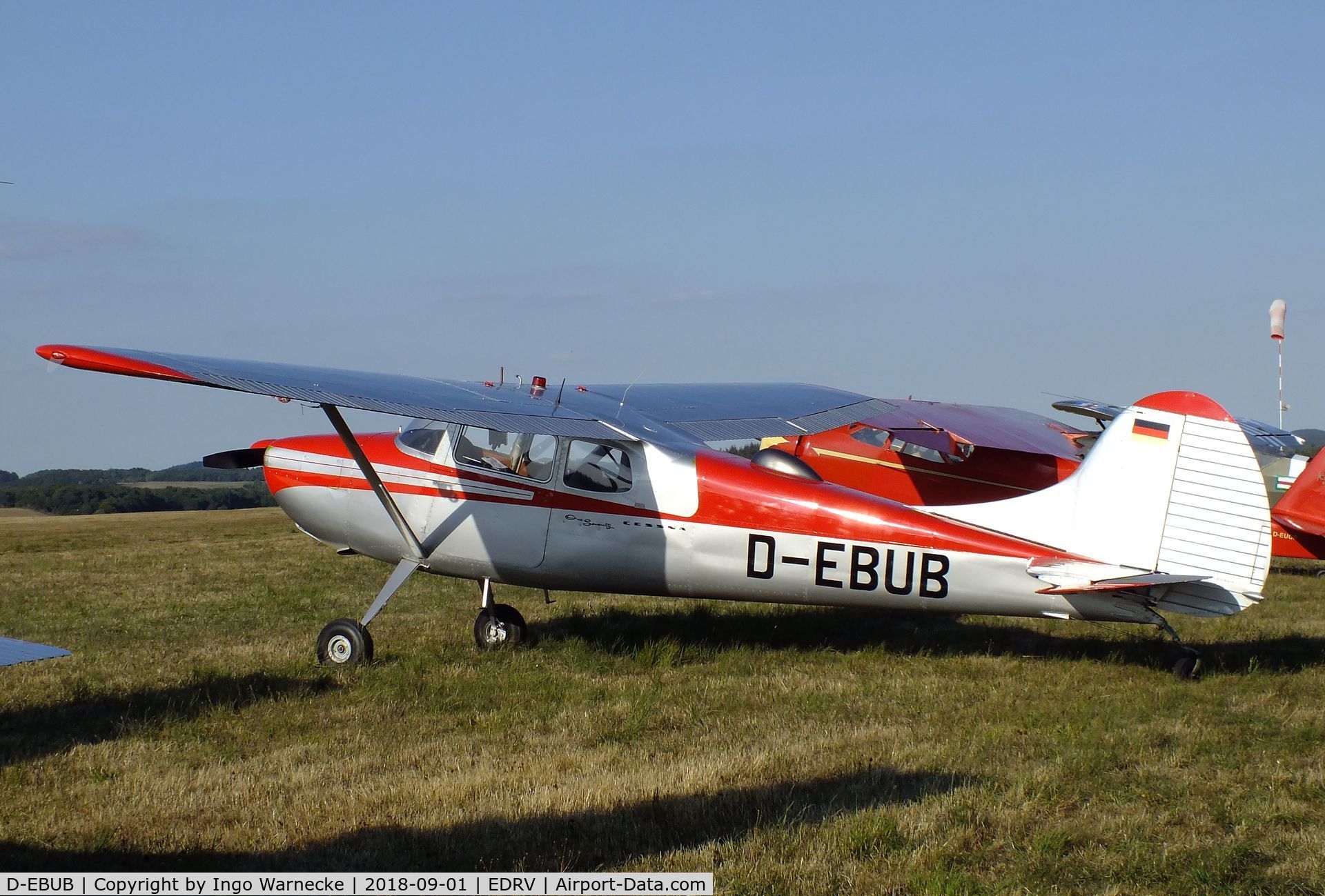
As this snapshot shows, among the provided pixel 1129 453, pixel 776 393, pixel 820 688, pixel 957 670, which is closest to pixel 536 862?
pixel 820 688

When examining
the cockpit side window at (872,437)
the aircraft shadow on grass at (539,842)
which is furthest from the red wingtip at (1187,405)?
the cockpit side window at (872,437)

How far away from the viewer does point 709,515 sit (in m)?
7.88

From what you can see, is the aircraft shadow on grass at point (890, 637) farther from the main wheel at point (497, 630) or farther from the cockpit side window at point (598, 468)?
the cockpit side window at point (598, 468)

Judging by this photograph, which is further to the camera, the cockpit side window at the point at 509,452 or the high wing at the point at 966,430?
the high wing at the point at 966,430

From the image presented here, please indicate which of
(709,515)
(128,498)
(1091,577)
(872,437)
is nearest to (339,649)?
(709,515)

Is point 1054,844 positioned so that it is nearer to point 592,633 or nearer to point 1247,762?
point 1247,762

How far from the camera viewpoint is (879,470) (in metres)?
12.5

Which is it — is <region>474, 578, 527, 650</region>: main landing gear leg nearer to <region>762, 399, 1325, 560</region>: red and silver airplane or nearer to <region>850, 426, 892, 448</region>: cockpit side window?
<region>762, 399, 1325, 560</region>: red and silver airplane

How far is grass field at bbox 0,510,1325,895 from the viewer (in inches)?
166

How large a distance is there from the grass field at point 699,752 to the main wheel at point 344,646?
0.17m

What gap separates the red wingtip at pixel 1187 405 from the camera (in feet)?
24.2

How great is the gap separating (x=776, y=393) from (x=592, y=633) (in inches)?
126

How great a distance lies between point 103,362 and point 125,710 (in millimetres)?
2122

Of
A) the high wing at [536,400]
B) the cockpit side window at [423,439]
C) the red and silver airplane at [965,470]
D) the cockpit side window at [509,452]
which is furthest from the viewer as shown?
the red and silver airplane at [965,470]
